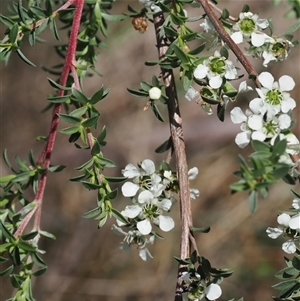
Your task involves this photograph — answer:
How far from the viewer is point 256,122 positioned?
29.2 inches

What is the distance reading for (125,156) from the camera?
285 cm

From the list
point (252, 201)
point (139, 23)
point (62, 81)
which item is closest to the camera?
point (252, 201)

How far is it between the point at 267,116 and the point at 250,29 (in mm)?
220

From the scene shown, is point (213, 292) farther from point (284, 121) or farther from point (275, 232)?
point (284, 121)

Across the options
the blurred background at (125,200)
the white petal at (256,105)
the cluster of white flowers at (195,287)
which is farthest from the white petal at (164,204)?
the blurred background at (125,200)

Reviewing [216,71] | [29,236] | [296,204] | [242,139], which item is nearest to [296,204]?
[296,204]

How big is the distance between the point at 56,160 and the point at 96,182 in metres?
1.85

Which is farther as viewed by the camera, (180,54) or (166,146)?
(166,146)

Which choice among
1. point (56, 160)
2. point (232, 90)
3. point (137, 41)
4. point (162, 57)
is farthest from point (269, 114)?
point (137, 41)

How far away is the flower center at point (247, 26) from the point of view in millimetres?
893

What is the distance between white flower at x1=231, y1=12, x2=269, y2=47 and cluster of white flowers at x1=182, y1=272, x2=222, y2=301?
37 cm

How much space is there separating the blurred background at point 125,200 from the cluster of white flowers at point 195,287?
185 cm

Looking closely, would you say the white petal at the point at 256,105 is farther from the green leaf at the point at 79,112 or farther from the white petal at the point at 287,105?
the green leaf at the point at 79,112

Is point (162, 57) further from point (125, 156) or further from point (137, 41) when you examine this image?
point (137, 41)
